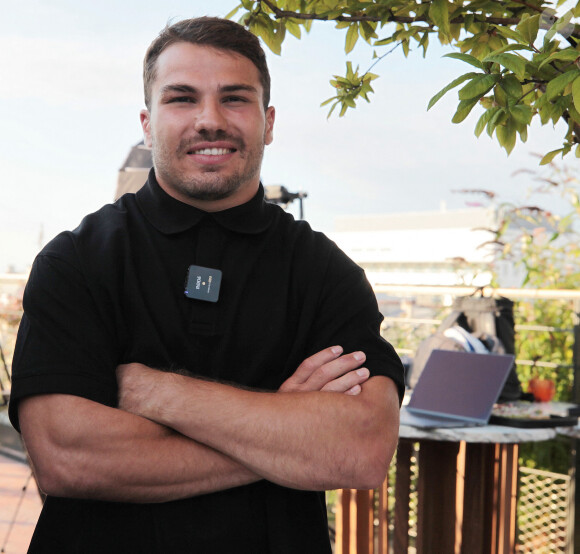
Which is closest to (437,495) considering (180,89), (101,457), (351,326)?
(351,326)

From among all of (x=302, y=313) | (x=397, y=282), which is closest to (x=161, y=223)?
(x=302, y=313)

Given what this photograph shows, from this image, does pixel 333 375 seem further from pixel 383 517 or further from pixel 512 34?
pixel 383 517

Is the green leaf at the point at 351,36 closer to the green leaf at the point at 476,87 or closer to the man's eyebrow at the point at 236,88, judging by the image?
the man's eyebrow at the point at 236,88

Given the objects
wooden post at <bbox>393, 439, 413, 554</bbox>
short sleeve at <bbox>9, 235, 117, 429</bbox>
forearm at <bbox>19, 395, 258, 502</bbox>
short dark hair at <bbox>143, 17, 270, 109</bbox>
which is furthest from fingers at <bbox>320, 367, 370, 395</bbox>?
wooden post at <bbox>393, 439, 413, 554</bbox>

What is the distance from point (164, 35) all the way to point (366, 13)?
393 millimetres

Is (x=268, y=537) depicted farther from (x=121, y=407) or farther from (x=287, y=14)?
(x=287, y=14)

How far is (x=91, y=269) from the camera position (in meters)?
1.29

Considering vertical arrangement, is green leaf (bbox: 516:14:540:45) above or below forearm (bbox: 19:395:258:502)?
above

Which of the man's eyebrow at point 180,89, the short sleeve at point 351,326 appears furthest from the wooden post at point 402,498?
the man's eyebrow at point 180,89

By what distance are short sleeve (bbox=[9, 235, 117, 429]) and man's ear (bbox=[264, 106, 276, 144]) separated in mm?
481

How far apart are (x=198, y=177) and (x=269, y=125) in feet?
0.94

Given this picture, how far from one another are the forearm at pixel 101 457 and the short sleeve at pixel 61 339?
27 millimetres

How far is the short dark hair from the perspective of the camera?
141 cm

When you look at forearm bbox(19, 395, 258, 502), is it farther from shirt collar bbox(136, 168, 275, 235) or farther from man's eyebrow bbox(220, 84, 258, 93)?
man's eyebrow bbox(220, 84, 258, 93)
